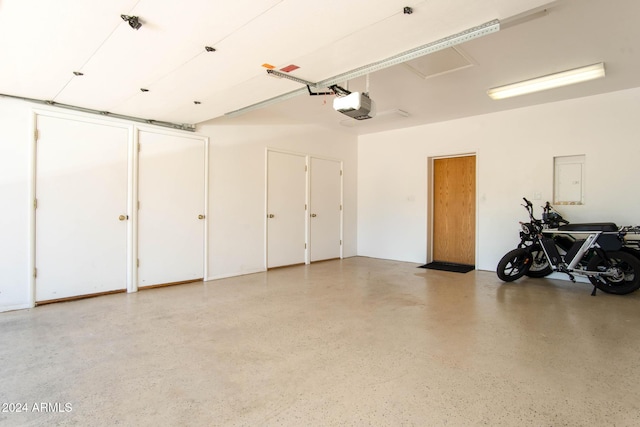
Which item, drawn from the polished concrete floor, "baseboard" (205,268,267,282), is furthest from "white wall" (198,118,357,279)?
the polished concrete floor

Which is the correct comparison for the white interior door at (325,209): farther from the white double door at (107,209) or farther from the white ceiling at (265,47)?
the white ceiling at (265,47)

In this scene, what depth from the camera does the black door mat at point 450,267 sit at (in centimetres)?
564

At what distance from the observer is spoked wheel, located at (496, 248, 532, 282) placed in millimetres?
4734

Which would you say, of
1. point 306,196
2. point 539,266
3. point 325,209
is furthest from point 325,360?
point 325,209

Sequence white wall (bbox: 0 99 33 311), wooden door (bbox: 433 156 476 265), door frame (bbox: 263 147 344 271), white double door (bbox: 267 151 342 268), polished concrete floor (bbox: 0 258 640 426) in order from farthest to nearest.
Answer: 1. wooden door (bbox: 433 156 476 265)
2. white double door (bbox: 267 151 342 268)
3. door frame (bbox: 263 147 344 271)
4. white wall (bbox: 0 99 33 311)
5. polished concrete floor (bbox: 0 258 640 426)

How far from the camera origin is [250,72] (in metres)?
2.91

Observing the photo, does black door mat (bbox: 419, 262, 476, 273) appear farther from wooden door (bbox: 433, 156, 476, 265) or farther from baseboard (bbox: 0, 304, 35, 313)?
baseboard (bbox: 0, 304, 35, 313)

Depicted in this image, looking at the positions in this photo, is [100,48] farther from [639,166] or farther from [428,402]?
[639,166]

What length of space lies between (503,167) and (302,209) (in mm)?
3491

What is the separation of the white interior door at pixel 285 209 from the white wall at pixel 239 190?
0.15 meters

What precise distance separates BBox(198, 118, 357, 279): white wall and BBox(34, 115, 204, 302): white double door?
229 millimetres

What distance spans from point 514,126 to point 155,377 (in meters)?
5.77

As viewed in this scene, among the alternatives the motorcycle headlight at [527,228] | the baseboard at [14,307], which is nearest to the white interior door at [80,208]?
the baseboard at [14,307]

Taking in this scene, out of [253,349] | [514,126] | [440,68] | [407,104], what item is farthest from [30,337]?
[514,126]
